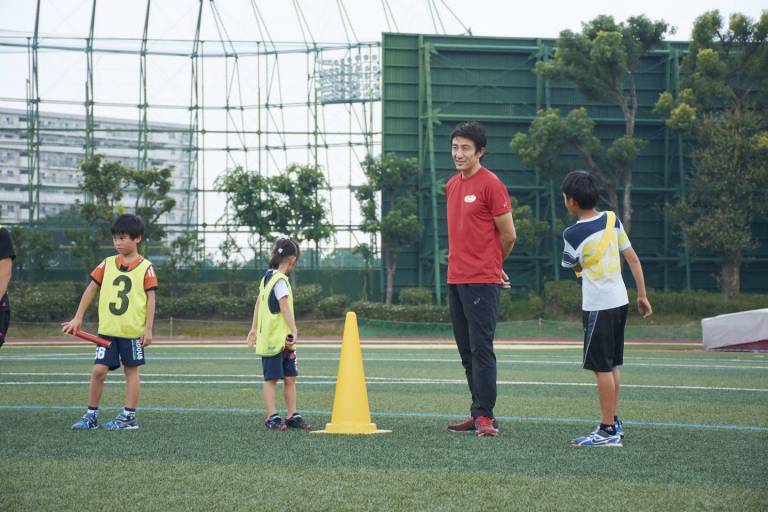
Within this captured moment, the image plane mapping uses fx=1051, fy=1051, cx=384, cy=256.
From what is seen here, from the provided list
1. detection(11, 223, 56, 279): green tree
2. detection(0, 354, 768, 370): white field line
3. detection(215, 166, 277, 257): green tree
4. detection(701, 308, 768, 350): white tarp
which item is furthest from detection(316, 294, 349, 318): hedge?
detection(0, 354, 768, 370): white field line

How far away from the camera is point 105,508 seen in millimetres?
4305

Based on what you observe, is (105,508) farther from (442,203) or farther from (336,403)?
(442,203)

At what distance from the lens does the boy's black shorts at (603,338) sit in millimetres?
6125

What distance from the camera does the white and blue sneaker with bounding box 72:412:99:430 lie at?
6.91 m

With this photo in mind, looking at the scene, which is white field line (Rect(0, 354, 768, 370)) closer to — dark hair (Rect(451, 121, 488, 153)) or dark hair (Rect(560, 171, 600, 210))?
dark hair (Rect(451, 121, 488, 153))

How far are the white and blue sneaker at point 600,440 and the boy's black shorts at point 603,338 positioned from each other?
0.37 meters

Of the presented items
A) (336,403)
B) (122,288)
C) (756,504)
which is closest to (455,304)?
(336,403)

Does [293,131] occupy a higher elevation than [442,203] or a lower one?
higher

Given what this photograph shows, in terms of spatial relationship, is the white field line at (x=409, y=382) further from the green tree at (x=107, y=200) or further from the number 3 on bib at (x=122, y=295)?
the green tree at (x=107, y=200)

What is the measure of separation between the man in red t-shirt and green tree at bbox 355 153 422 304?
92.4ft

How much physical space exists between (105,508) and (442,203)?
34.0 meters

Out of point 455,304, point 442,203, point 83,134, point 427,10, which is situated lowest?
point 455,304

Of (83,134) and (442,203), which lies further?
(83,134)

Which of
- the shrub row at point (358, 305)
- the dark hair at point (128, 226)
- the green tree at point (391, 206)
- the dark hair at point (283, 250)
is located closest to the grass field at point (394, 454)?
the dark hair at point (283, 250)
